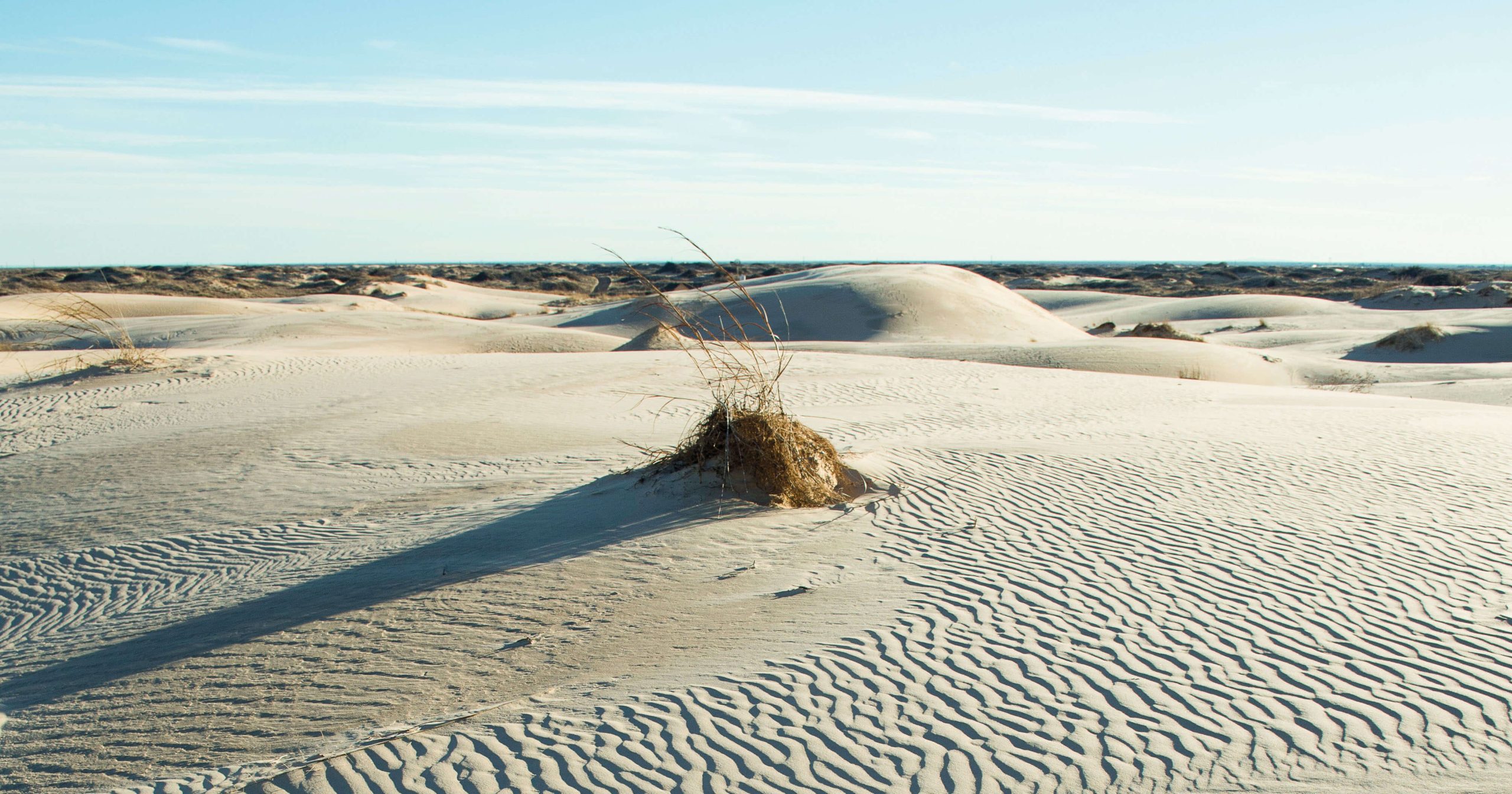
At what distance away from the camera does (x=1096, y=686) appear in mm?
4625

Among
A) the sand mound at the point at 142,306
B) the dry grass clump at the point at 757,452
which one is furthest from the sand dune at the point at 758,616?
the sand mound at the point at 142,306

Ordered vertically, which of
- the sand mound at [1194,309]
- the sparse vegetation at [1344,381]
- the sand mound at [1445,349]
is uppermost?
the sand mound at [1194,309]

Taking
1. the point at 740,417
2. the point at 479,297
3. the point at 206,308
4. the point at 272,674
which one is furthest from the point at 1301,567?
the point at 479,297

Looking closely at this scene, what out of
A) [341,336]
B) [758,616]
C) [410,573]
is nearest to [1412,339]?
[341,336]

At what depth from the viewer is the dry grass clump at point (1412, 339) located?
86.5ft

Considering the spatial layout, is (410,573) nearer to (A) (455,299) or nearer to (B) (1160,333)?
(B) (1160,333)

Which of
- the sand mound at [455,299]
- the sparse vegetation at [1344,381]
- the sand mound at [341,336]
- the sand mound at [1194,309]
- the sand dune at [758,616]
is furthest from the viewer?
the sand mound at [455,299]

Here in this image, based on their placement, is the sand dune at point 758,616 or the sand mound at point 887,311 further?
the sand mound at point 887,311

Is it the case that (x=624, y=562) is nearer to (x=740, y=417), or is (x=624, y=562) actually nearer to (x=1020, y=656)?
(x=740, y=417)

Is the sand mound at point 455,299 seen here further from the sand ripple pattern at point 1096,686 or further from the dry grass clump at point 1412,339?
the sand ripple pattern at point 1096,686

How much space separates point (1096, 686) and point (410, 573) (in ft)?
13.1

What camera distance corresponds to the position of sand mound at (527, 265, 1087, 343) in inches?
1058

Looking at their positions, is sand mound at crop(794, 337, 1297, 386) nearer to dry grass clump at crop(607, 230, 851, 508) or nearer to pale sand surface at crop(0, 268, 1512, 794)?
pale sand surface at crop(0, 268, 1512, 794)

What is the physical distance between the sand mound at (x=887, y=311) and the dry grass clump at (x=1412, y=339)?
7628mm
